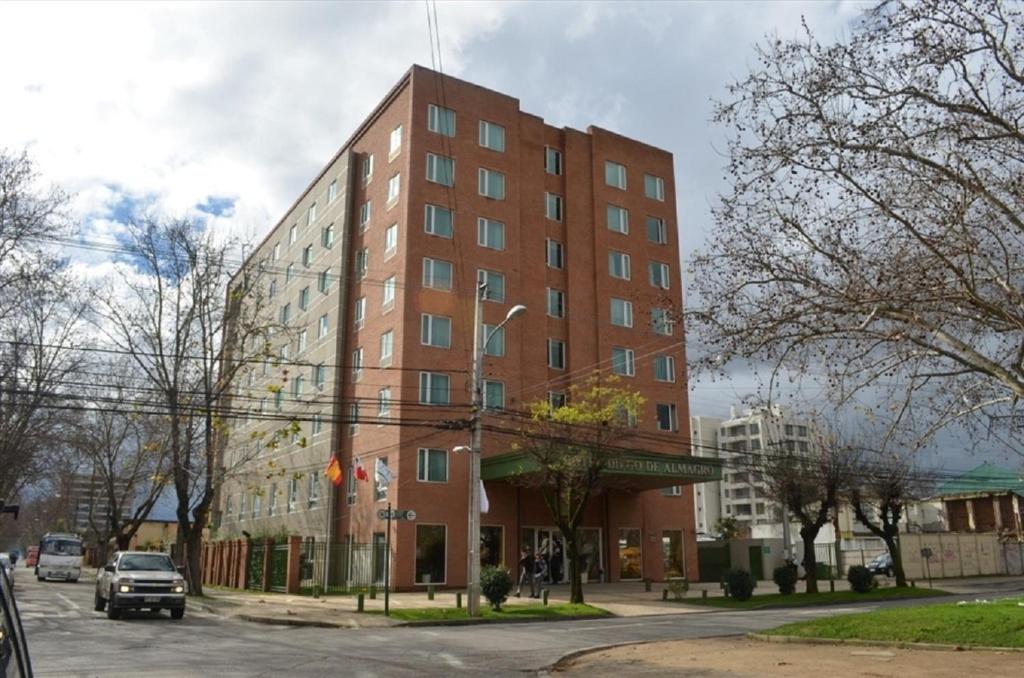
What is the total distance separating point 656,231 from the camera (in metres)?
47.8

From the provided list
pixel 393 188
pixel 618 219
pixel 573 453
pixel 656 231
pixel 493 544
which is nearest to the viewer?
pixel 573 453

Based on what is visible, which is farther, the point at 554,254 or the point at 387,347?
→ the point at 554,254

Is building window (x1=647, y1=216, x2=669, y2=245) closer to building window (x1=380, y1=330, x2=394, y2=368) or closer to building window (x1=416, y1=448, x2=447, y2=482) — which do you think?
building window (x1=380, y1=330, x2=394, y2=368)

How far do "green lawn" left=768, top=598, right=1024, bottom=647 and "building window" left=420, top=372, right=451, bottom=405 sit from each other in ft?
74.6

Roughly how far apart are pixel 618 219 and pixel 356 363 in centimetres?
1613

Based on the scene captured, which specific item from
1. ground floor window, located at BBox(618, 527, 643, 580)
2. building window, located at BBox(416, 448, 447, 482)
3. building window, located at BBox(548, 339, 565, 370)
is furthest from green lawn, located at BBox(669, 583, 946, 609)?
building window, located at BBox(548, 339, 565, 370)

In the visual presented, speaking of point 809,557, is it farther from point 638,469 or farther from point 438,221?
point 438,221

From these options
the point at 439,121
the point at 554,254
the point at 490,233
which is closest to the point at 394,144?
the point at 439,121

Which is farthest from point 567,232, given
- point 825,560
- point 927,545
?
point 825,560

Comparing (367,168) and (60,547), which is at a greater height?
(367,168)

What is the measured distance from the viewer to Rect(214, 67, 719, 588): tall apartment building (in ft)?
119

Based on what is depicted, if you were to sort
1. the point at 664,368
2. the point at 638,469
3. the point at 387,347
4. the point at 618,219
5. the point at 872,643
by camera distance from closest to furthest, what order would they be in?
the point at 872,643 < the point at 638,469 < the point at 387,347 < the point at 664,368 < the point at 618,219

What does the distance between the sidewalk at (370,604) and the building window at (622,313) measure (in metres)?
13.8

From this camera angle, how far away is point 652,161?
161 feet
